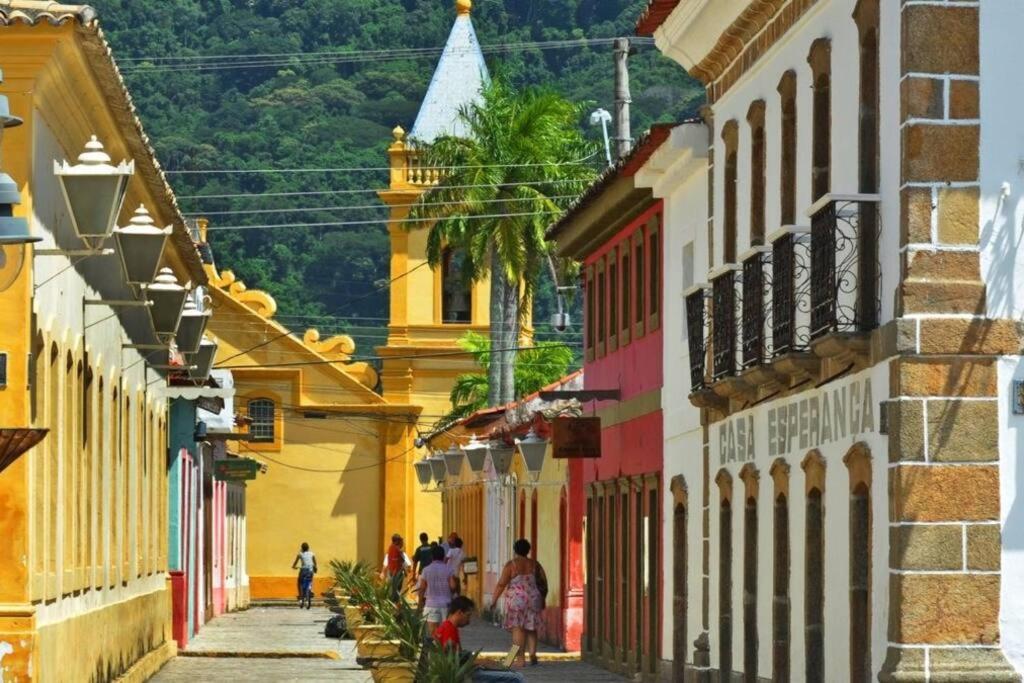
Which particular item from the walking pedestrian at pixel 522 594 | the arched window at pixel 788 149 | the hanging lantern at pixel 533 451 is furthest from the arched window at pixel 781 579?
the hanging lantern at pixel 533 451

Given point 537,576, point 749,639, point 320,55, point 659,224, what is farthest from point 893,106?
point 320,55

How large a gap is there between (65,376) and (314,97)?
3372 inches

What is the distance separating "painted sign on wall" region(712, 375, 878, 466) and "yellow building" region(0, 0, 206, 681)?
4.99 metres

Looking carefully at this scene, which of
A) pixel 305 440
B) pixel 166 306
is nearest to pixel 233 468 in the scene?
pixel 305 440

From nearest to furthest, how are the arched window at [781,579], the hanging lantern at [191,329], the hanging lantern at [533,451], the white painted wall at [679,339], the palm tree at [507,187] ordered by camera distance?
the arched window at [781,579] → the white painted wall at [679,339] → the hanging lantern at [191,329] → the hanging lantern at [533,451] → the palm tree at [507,187]

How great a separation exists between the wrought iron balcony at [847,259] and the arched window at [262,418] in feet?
186

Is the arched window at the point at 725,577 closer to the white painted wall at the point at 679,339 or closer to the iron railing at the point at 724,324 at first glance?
the iron railing at the point at 724,324

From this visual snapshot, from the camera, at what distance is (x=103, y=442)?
85.7ft

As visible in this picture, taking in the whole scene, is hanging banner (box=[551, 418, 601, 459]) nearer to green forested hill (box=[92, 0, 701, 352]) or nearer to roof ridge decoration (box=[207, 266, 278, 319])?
roof ridge decoration (box=[207, 266, 278, 319])

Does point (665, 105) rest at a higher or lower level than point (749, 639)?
higher

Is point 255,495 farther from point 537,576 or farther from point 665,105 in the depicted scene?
point 537,576

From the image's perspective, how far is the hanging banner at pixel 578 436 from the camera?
1348 inches

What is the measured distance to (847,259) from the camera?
57.9ft

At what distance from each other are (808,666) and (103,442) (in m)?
8.81
